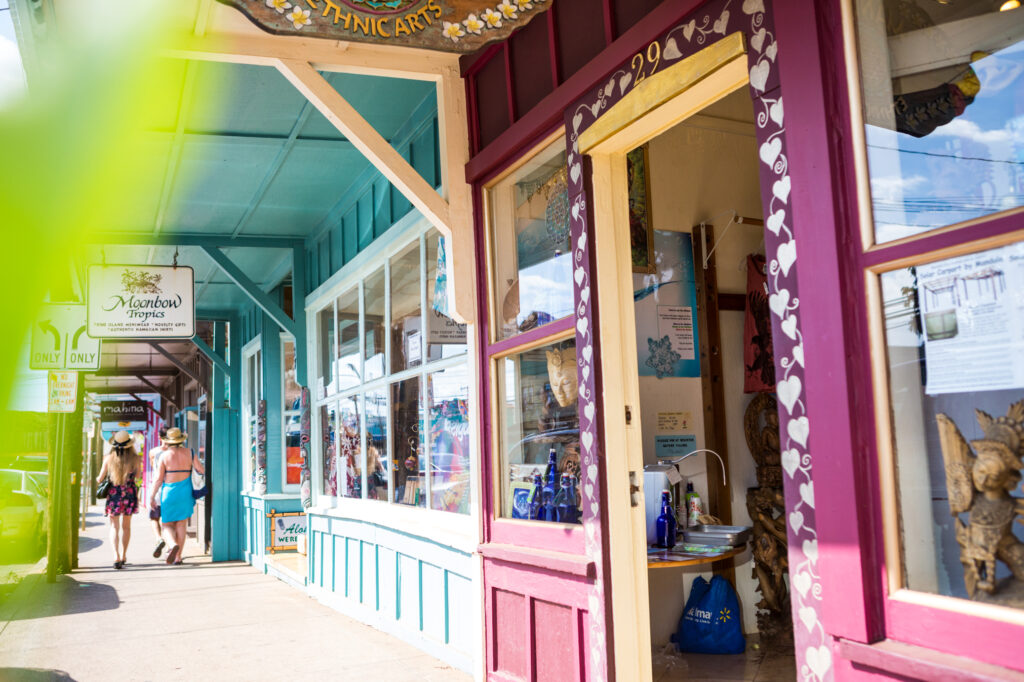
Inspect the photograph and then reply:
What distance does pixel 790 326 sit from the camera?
2.41m

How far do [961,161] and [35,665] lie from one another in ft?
19.1

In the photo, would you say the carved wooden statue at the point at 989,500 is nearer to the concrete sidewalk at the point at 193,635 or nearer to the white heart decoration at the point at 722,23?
the white heart decoration at the point at 722,23

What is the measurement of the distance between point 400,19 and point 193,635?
5.06 metres

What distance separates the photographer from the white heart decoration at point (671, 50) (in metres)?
2.96

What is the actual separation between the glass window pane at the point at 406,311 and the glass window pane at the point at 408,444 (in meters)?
0.16

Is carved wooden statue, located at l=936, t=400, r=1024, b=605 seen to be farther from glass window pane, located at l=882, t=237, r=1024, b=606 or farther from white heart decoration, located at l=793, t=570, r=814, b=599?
Answer: white heart decoration, located at l=793, t=570, r=814, b=599

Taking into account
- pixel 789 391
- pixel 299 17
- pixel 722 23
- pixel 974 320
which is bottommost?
pixel 789 391

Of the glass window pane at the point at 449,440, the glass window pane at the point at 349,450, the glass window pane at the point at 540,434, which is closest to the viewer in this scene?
the glass window pane at the point at 540,434

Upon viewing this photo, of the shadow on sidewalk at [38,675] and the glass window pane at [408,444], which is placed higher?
the glass window pane at [408,444]

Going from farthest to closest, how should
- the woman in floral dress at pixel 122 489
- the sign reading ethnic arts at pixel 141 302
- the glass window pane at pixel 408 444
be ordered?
the woman in floral dress at pixel 122 489 → the sign reading ethnic arts at pixel 141 302 → the glass window pane at pixel 408 444

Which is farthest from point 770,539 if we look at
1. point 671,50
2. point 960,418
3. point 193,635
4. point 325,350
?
point 325,350

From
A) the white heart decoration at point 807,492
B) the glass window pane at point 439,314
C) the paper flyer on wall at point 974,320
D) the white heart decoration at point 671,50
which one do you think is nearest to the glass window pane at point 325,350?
the glass window pane at point 439,314

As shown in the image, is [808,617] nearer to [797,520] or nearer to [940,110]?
[797,520]

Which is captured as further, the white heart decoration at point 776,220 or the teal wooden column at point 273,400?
the teal wooden column at point 273,400
